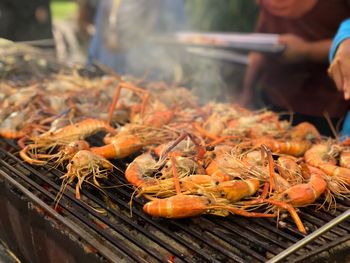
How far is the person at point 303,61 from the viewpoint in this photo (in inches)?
184

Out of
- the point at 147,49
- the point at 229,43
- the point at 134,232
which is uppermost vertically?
the point at 229,43

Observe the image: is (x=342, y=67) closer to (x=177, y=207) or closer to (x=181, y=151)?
(x=181, y=151)

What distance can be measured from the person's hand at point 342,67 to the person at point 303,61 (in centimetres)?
154

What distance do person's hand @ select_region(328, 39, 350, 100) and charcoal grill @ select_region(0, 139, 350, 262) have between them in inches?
40.9

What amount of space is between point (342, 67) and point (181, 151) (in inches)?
62.3

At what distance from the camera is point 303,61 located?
5020mm

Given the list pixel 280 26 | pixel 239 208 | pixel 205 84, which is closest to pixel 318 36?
pixel 280 26

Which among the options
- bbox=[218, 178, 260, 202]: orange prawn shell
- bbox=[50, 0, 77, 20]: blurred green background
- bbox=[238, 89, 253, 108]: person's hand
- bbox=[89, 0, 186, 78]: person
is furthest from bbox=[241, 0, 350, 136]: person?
bbox=[50, 0, 77, 20]: blurred green background

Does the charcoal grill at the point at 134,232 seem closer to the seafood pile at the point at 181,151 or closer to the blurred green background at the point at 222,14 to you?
the seafood pile at the point at 181,151

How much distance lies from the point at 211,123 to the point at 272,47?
1.81m

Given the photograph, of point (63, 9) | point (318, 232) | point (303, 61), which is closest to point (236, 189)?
point (318, 232)

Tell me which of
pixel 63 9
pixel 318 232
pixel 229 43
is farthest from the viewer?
pixel 63 9

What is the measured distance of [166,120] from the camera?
12.4 feet

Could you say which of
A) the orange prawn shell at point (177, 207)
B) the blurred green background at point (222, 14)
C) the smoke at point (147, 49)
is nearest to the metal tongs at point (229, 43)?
the smoke at point (147, 49)
